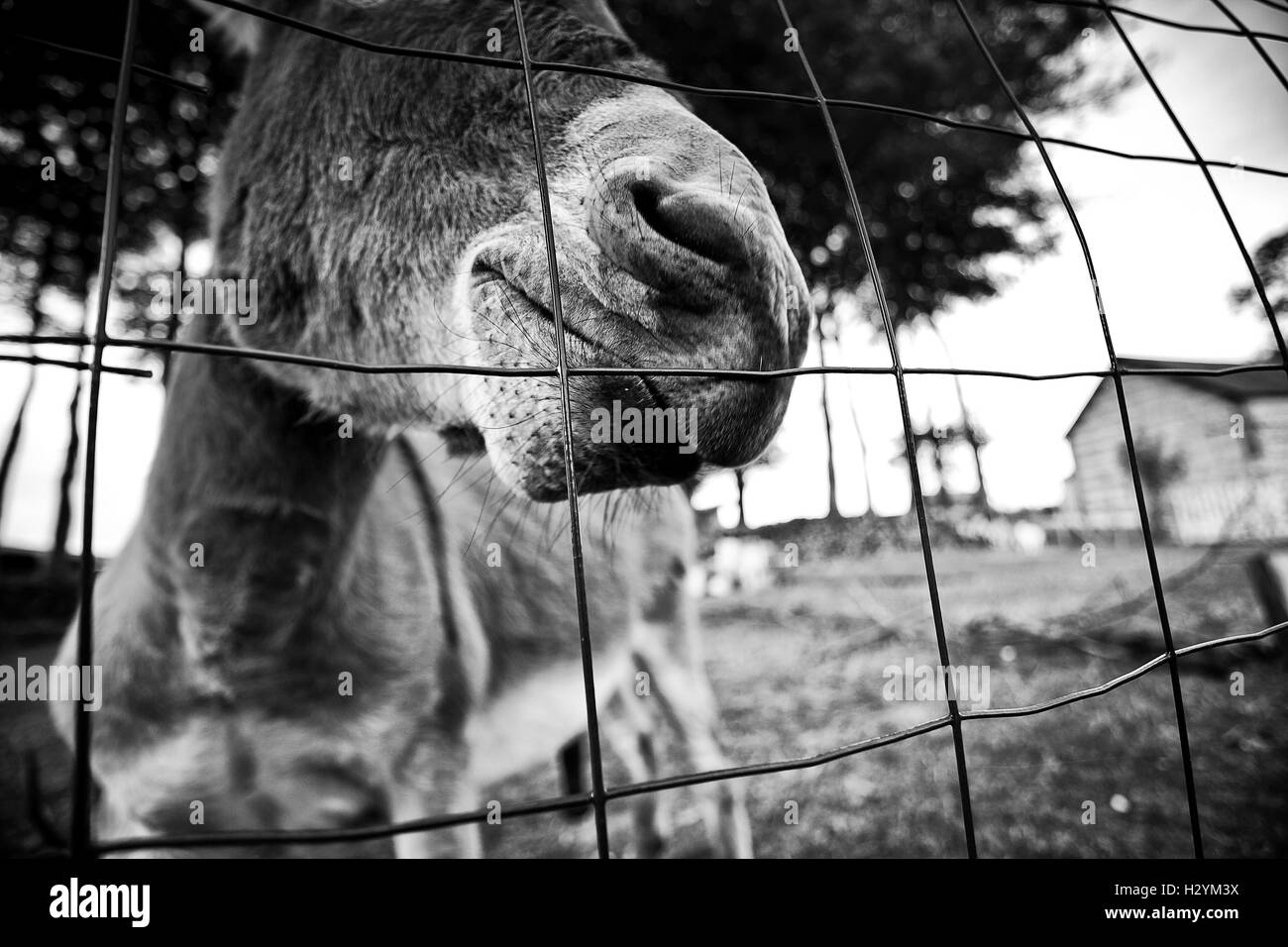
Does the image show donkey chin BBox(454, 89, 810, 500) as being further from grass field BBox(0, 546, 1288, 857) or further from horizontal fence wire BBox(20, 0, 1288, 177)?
grass field BBox(0, 546, 1288, 857)

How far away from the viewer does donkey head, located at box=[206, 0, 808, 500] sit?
100 centimetres

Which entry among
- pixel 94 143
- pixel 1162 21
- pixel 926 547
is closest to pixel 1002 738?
pixel 1162 21

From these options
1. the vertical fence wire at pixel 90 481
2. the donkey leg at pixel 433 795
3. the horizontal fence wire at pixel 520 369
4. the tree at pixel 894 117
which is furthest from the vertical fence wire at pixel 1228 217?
the tree at pixel 894 117

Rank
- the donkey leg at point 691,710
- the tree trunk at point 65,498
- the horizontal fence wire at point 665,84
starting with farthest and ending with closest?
the tree trunk at point 65,498
the donkey leg at point 691,710
the horizontal fence wire at point 665,84

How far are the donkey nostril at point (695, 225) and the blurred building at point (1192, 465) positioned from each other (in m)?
6.62

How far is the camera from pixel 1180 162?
4.75 feet

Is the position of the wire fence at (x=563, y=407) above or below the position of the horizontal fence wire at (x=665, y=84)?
below

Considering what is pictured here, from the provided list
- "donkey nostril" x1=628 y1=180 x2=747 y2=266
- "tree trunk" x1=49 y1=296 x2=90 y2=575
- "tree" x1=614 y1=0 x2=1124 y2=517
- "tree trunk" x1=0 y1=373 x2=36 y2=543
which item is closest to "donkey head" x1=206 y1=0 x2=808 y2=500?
"donkey nostril" x1=628 y1=180 x2=747 y2=266

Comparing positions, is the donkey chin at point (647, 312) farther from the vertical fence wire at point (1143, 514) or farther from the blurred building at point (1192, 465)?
the blurred building at point (1192, 465)

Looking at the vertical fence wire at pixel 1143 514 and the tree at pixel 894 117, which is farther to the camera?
the tree at pixel 894 117
